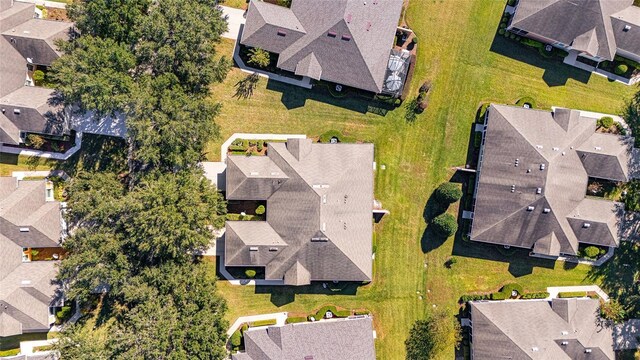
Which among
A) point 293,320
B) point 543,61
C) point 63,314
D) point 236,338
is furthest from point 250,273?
point 543,61

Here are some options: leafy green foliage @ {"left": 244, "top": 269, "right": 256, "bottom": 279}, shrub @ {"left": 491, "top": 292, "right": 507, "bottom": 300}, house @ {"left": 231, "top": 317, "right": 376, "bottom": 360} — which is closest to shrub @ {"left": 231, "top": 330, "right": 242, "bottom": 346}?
house @ {"left": 231, "top": 317, "right": 376, "bottom": 360}

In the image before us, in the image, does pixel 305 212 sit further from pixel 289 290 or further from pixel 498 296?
pixel 498 296

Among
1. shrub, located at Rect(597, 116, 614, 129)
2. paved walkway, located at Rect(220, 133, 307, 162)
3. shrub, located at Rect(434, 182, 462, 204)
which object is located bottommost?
shrub, located at Rect(434, 182, 462, 204)

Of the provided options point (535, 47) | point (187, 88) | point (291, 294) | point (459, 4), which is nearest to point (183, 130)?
point (187, 88)

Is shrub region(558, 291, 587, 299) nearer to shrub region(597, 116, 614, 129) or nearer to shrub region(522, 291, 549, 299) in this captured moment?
shrub region(522, 291, 549, 299)

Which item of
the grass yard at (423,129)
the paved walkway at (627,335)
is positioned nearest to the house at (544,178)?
the grass yard at (423,129)
